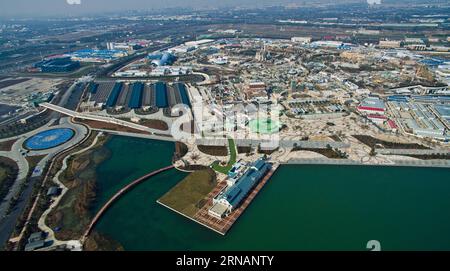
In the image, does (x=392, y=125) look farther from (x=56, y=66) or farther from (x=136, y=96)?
(x=56, y=66)

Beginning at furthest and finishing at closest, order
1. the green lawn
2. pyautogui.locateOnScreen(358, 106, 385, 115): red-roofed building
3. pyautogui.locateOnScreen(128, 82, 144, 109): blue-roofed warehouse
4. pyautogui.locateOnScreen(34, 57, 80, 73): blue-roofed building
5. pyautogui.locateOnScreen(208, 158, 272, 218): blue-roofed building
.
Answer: pyautogui.locateOnScreen(34, 57, 80, 73): blue-roofed building, pyautogui.locateOnScreen(128, 82, 144, 109): blue-roofed warehouse, pyautogui.locateOnScreen(358, 106, 385, 115): red-roofed building, the green lawn, pyautogui.locateOnScreen(208, 158, 272, 218): blue-roofed building

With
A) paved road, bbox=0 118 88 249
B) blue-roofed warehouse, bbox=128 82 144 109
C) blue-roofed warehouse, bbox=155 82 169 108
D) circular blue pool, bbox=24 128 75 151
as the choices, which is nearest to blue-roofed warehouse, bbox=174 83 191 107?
blue-roofed warehouse, bbox=155 82 169 108

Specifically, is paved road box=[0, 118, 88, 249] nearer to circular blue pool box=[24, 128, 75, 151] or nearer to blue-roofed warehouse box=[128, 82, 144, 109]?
circular blue pool box=[24, 128, 75, 151]

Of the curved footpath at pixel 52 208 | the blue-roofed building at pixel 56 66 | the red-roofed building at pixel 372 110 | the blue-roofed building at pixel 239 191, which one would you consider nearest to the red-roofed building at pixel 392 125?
the red-roofed building at pixel 372 110

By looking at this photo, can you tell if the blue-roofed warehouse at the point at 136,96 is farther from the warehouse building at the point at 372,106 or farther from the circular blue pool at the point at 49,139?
the warehouse building at the point at 372,106

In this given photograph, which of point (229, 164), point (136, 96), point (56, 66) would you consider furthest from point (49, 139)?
point (56, 66)
